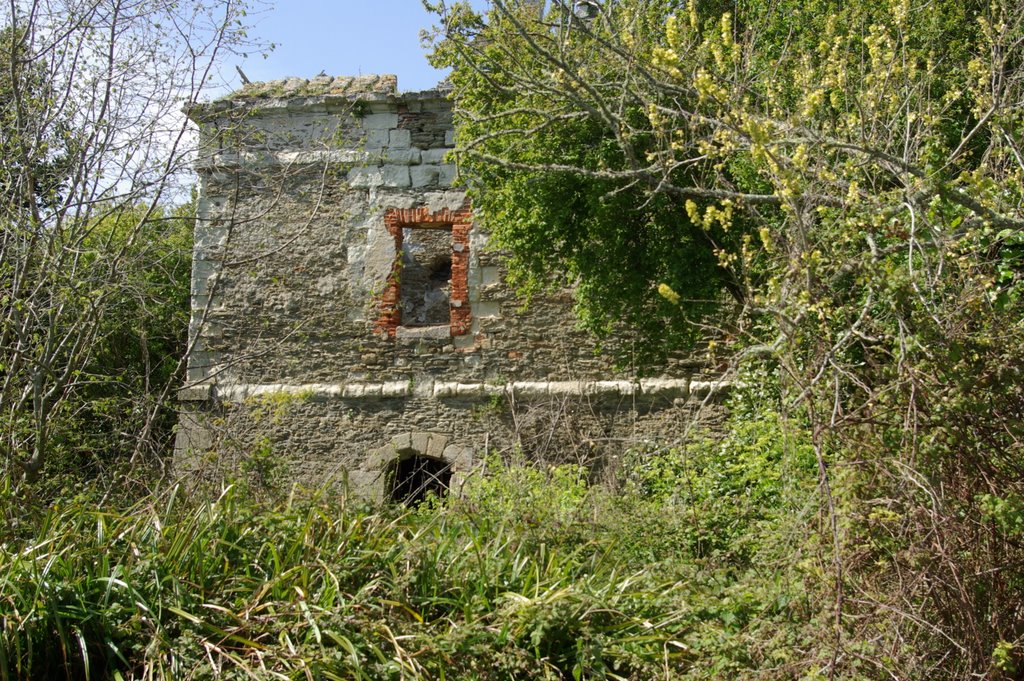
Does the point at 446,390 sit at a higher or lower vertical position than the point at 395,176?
lower

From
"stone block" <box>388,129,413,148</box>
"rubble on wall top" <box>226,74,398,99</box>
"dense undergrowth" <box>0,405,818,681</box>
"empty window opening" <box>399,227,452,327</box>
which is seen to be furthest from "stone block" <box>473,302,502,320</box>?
"dense undergrowth" <box>0,405,818,681</box>

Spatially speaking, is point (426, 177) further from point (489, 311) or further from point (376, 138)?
point (489, 311)

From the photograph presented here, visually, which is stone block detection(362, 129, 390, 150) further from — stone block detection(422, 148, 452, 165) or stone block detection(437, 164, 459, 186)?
stone block detection(437, 164, 459, 186)

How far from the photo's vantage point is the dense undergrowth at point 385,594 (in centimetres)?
417

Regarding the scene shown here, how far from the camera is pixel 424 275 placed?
34.6ft

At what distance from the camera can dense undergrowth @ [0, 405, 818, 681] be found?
4.17m

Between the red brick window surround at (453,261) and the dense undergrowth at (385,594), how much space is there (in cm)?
449

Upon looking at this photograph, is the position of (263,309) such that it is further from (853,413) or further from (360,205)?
(853,413)

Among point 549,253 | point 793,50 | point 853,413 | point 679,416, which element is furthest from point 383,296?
point 853,413

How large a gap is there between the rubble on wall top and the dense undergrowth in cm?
595

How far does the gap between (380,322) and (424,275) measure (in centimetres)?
88

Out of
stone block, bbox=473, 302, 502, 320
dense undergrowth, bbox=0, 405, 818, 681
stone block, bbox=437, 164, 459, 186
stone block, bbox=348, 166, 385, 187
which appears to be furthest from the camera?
stone block, bbox=348, 166, 385, 187

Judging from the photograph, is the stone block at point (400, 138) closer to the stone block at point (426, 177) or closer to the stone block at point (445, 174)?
the stone block at point (426, 177)

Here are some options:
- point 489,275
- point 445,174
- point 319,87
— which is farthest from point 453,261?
point 319,87
